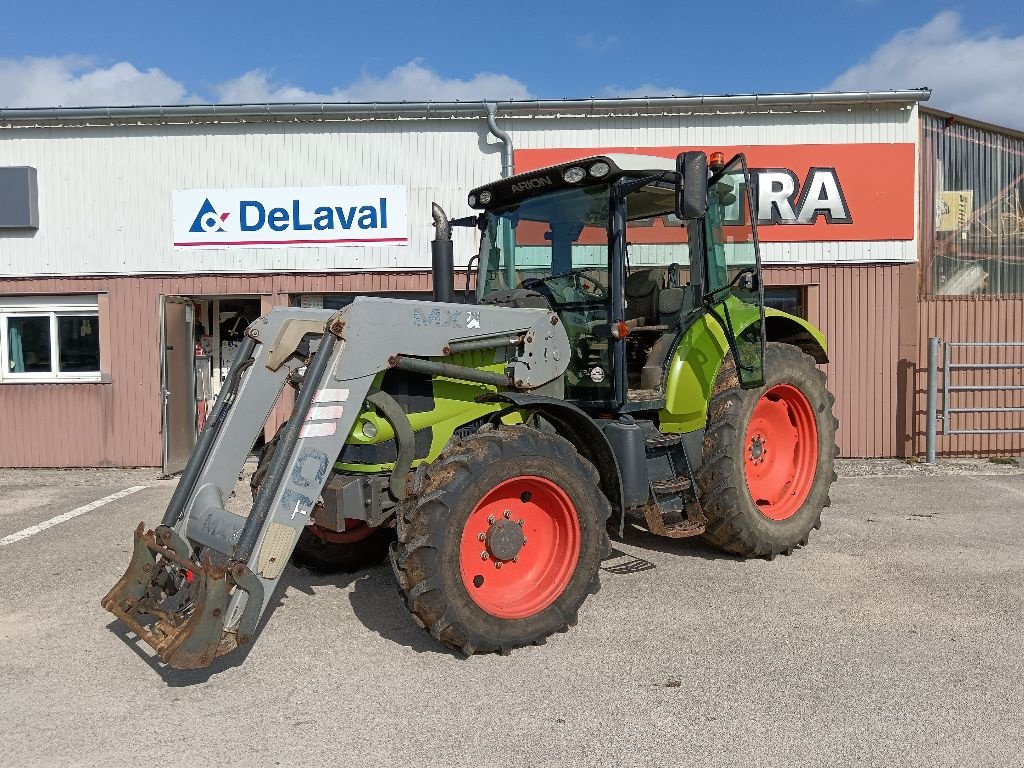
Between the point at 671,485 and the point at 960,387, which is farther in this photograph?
the point at 960,387

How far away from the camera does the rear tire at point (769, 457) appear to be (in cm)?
478

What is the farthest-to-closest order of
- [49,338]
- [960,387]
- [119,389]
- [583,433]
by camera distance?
1. [49,338]
2. [119,389]
3. [960,387]
4. [583,433]

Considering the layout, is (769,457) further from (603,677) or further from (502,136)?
(502,136)

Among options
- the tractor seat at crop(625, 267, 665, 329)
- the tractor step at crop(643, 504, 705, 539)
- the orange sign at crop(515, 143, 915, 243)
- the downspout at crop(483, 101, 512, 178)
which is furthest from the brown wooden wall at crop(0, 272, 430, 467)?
the tractor step at crop(643, 504, 705, 539)

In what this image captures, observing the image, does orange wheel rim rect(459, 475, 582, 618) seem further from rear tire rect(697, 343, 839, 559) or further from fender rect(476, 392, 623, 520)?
rear tire rect(697, 343, 839, 559)

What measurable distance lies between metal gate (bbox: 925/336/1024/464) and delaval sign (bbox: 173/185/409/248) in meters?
6.10

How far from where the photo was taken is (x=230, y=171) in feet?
29.6

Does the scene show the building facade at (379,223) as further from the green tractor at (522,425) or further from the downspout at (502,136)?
the green tractor at (522,425)

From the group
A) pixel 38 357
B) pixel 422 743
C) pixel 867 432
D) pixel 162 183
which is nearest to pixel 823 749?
pixel 422 743

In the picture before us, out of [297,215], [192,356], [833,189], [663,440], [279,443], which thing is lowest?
[663,440]

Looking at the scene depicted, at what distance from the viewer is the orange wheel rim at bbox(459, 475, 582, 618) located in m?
3.72

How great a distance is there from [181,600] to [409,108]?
680 centimetres

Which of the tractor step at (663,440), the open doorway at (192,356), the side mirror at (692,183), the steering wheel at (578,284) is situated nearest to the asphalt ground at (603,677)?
the tractor step at (663,440)

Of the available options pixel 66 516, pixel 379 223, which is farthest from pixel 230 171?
pixel 66 516
